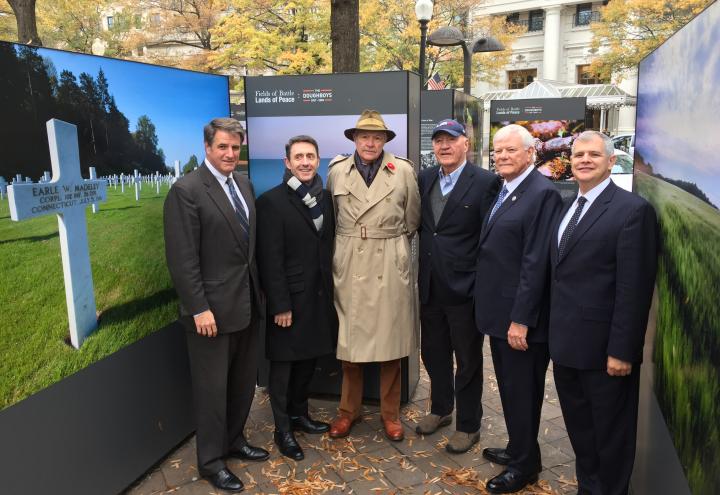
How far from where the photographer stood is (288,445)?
394cm

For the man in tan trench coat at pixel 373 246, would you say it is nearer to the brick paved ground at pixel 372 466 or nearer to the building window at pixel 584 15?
the brick paved ground at pixel 372 466

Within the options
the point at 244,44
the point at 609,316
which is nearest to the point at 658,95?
the point at 609,316

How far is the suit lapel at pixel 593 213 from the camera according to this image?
2.70 metres

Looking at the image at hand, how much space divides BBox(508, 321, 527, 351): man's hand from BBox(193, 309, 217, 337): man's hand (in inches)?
65.1

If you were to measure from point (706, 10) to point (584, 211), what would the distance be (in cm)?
105

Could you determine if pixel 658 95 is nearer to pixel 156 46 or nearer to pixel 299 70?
pixel 299 70

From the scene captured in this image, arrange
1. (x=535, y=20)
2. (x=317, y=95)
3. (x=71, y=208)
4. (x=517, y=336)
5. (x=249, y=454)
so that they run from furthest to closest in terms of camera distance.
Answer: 1. (x=535, y=20)
2. (x=317, y=95)
3. (x=249, y=454)
4. (x=517, y=336)
5. (x=71, y=208)

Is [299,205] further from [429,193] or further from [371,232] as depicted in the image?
[429,193]

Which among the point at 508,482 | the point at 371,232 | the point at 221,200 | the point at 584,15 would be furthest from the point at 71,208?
the point at 584,15

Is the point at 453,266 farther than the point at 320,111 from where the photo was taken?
No

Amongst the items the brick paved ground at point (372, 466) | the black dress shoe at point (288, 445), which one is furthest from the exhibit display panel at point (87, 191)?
the black dress shoe at point (288, 445)

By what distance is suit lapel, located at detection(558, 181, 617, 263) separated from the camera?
8.85ft

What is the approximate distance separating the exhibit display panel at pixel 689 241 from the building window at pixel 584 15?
135 feet

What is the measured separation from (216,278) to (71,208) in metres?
0.84
